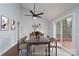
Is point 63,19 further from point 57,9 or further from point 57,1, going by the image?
point 57,1

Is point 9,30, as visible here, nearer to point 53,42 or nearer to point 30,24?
point 30,24

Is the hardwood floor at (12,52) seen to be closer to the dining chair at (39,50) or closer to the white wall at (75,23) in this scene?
the dining chair at (39,50)

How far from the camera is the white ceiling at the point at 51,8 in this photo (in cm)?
209

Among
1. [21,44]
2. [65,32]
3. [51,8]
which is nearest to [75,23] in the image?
[65,32]

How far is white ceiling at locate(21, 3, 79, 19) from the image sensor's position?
82.4 inches

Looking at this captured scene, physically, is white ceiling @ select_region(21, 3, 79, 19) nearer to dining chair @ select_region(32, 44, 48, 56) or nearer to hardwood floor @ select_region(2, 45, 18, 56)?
dining chair @ select_region(32, 44, 48, 56)

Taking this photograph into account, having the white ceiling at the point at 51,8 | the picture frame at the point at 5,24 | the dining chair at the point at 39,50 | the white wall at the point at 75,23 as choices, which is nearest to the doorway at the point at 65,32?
the white wall at the point at 75,23

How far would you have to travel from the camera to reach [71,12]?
2336 millimetres

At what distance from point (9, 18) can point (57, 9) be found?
0.96 m

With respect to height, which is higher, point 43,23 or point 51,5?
point 51,5

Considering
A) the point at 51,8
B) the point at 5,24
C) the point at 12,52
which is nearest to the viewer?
the point at 12,52

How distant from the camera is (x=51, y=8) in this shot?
7.36ft

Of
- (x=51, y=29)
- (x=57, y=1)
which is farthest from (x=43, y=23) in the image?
(x=57, y=1)

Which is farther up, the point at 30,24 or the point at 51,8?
the point at 51,8
